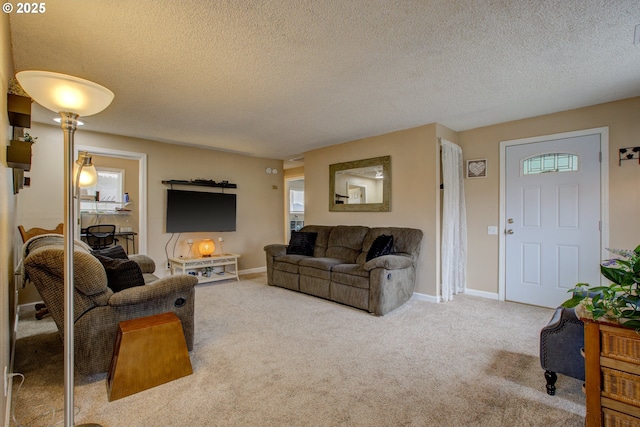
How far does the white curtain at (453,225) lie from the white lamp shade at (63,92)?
150 inches

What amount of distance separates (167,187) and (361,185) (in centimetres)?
332

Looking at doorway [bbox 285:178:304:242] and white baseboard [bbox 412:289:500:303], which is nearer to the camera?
white baseboard [bbox 412:289:500:303]

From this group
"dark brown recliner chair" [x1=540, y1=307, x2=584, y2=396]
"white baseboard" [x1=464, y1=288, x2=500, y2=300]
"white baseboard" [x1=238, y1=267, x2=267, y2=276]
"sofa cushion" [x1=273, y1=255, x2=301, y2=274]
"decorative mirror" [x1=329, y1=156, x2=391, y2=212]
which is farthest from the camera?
"white baseboard" [x1=238, y1=267, x2=267, y2=276]

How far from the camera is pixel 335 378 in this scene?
7.04ft

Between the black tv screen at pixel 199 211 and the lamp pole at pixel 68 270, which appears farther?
the black tv screen at pixel 199 211

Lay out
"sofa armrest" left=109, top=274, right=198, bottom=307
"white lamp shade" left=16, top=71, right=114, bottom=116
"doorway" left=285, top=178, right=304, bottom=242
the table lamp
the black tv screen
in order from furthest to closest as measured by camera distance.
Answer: "doorway" left=285, top=178, right=304, bottom=242
the table lamp
the black tv screen
"sofa armrest" left=109, top=274, right=198, bottom=307
"white lamp shade" left=16, top=71, right=114, bottom=116

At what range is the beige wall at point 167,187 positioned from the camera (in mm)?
4070

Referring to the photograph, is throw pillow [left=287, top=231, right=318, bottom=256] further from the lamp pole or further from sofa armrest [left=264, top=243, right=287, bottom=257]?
the lamp pole

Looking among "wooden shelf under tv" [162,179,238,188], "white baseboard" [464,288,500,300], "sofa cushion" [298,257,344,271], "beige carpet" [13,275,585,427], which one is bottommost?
"beige carpet" [13,275,585,427]

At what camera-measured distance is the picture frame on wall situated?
14.0 feet

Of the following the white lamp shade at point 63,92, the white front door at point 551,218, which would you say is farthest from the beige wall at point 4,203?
the white front door at point 551,218

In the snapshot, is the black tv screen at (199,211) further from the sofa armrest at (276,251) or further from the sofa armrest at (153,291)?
the sofa armrest at (153,291)

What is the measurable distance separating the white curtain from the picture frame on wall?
0.14 meters

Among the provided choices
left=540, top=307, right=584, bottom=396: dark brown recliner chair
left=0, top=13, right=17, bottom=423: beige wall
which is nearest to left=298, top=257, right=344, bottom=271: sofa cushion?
left=540, top=307, right=584, bottom=396: dark brown recliner chair
